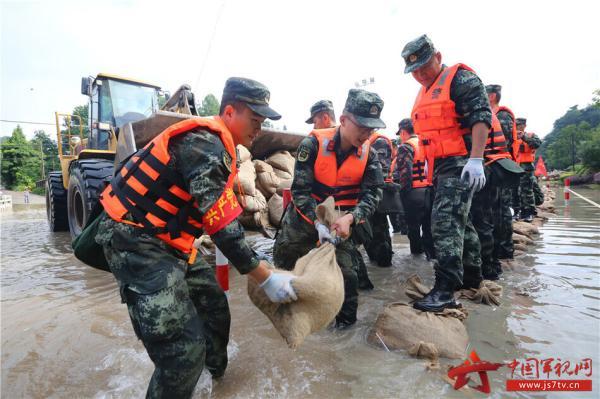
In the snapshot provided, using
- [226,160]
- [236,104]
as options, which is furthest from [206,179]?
[236,104]

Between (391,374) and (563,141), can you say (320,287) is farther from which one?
(563,141)

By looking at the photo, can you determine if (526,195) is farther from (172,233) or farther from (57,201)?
(57,201)

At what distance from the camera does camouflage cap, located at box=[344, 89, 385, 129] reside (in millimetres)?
2508

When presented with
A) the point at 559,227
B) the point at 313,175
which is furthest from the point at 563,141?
the point at 313,175

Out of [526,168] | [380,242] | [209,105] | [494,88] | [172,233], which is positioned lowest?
[380,242]

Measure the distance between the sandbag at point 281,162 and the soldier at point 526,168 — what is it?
15.9 ft

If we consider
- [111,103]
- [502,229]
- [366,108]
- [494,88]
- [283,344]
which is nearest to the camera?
[283,344]

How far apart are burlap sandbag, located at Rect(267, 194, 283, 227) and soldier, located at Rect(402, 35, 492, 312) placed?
2657 millimetres

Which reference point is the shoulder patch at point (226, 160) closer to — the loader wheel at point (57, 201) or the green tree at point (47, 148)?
the loader wheel at point (57, 201)

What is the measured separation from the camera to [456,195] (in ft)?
8.80

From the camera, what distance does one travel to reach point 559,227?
6586 millimetres

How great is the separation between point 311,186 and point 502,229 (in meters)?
2.69

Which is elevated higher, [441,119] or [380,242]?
[441,119]

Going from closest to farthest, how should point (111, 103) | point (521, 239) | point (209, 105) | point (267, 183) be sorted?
point (521, 239)
point (267, 183)
point (111, 103)
point (209, 105)
